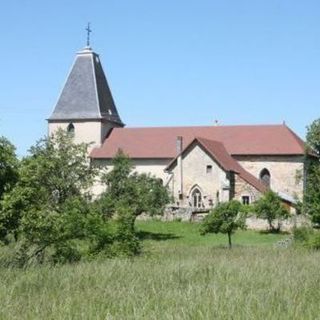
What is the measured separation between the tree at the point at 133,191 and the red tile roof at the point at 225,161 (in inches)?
494

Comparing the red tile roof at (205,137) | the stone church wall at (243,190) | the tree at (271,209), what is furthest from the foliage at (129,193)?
the red tile roof at (205,137)

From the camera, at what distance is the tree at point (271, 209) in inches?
1887

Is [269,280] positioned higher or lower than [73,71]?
lower

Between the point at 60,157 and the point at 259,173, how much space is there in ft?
94.4

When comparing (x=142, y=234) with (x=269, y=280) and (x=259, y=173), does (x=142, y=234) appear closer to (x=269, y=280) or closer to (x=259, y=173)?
(x=259, y=173)

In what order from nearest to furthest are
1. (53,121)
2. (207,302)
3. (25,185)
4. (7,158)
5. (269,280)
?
(207,302), (269,280), (25,185), (7,158), (53,121)

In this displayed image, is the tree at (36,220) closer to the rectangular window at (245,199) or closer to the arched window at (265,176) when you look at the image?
the rectangular window at (245,199)

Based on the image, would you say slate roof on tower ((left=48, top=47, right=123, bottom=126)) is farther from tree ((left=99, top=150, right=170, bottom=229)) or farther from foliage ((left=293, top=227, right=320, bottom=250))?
foliage ((left=293, top=227, right=320, bottom=250))

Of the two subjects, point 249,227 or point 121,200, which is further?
point 249,227

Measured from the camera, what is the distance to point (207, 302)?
6547 millimetres

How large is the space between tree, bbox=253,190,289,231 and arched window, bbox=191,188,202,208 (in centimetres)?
1243

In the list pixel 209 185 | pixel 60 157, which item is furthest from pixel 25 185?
pixel 209 185

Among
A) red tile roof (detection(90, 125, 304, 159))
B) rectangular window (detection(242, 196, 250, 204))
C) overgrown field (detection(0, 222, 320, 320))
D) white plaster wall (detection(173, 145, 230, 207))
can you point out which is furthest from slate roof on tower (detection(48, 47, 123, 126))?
overgrown field (detection(0, 222, 320, 320))

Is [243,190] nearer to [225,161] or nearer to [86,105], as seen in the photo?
[225,161]
